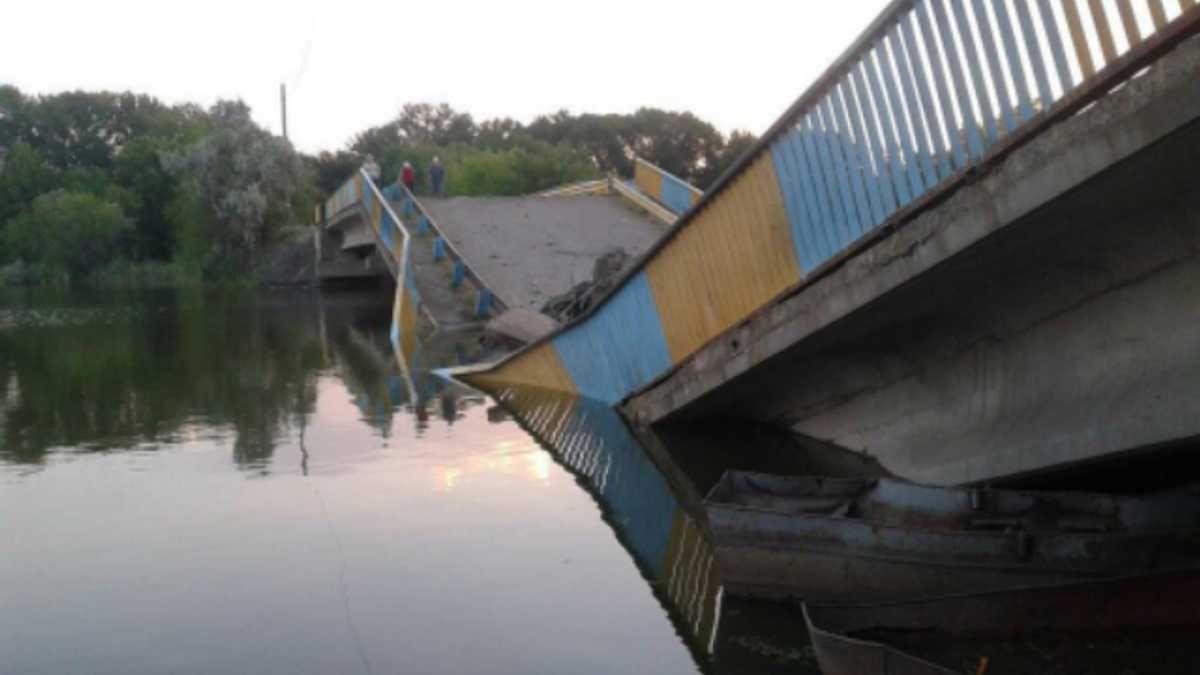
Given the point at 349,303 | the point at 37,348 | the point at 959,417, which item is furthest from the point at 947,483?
the point at 349,303

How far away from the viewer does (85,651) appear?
528 centimetres

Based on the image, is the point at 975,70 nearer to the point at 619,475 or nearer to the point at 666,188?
the point at 619,475

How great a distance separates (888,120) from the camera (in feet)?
21.2

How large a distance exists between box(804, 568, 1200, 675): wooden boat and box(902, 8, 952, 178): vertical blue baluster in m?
2.36

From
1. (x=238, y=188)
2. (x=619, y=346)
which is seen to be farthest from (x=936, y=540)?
(x=238, y=188)

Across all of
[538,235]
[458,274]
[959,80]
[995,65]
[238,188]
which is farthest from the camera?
[238,188]

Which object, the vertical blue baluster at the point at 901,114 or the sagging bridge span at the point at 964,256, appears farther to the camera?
the vertical blue baluster at the point at 901,114

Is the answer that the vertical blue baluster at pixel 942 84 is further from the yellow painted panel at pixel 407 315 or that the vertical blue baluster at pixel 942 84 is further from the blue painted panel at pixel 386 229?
the blue painted panel at pixel 386 229

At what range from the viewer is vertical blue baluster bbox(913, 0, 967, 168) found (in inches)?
235

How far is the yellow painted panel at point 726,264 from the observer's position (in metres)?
7.71

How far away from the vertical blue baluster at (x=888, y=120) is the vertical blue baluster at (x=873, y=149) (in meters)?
0.03

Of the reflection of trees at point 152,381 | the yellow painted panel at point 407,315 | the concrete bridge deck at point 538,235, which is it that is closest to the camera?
the reflection of trees at point 152,381

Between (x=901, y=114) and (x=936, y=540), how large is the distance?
8.16 feet

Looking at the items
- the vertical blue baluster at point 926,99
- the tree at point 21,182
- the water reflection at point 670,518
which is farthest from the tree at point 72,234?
the vertical blue baluster at point 926,99
